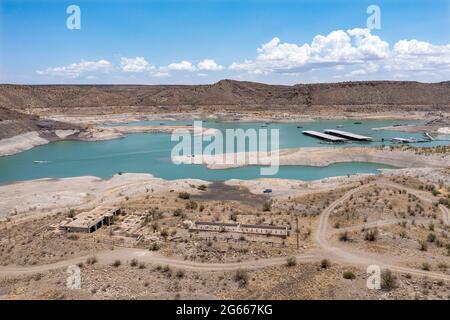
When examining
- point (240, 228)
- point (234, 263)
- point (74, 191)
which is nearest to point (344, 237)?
point (240, 228)

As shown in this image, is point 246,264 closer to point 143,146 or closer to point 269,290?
point 269,290

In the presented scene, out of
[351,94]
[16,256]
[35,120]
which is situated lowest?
[16,256]

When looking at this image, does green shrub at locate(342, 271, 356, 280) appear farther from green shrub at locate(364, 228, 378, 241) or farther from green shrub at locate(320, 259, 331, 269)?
green shrub at locate(364, 228, 378, 241)

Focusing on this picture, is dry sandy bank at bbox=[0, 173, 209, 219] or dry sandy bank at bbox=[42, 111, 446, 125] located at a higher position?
dry sandy bank at bbox=[42, 111, 446, 125]

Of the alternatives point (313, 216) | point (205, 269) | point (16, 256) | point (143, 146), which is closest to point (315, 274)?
point (205, 269)

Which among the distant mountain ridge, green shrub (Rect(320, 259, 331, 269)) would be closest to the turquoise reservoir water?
green shrub (Rect(320, 259, 331, 269))

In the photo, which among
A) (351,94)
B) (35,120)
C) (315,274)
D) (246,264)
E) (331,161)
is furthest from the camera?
(351,94)
